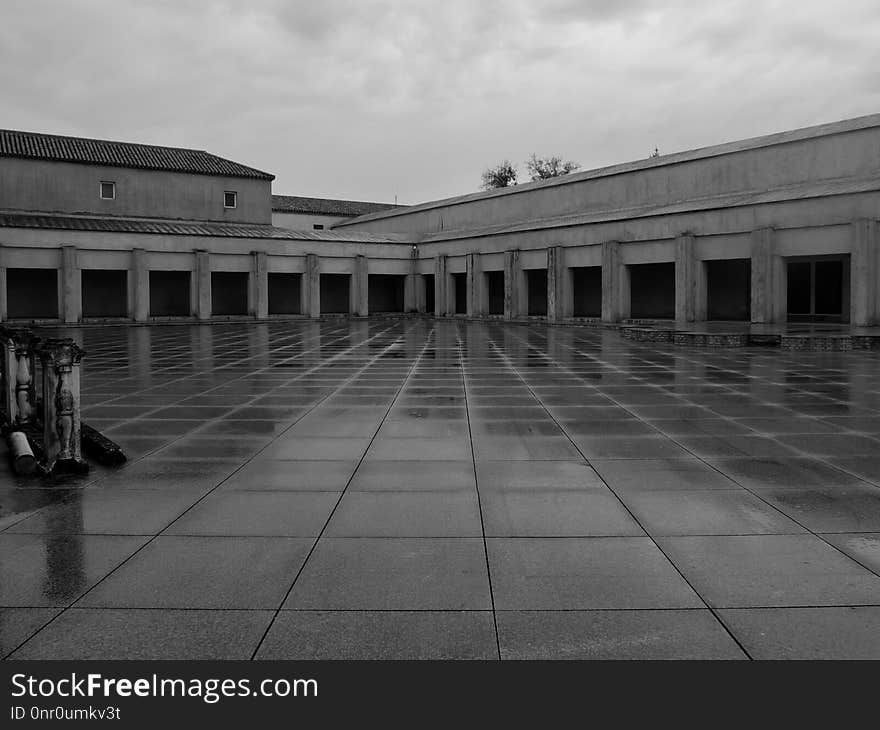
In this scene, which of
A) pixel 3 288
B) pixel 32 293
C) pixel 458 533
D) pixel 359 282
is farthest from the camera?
pixel 359 282

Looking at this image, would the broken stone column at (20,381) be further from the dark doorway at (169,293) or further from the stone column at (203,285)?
the dark doorway at (169,293)

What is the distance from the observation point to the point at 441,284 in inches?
1884

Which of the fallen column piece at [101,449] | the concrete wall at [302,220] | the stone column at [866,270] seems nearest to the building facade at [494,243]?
the stone column at [866,270]

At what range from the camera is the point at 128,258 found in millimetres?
40438

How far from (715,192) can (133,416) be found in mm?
31514

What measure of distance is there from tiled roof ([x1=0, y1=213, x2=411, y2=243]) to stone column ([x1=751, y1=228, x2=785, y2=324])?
84.3ft

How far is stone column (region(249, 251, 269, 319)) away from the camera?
44.0 metres

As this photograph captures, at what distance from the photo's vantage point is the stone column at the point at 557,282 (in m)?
38.8

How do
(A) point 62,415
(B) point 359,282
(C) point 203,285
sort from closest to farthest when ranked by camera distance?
(A) point 62,415
(C) point 203,285
(B) point 359,282

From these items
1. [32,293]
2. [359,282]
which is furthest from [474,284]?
[32,293]

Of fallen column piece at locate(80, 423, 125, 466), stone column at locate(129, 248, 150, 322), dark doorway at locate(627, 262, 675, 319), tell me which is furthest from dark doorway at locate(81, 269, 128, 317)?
fallen column piece at locate(80, 423, 125, 466)

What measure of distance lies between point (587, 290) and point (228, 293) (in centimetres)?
2157

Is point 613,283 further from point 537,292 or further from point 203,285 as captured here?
point 203,285
